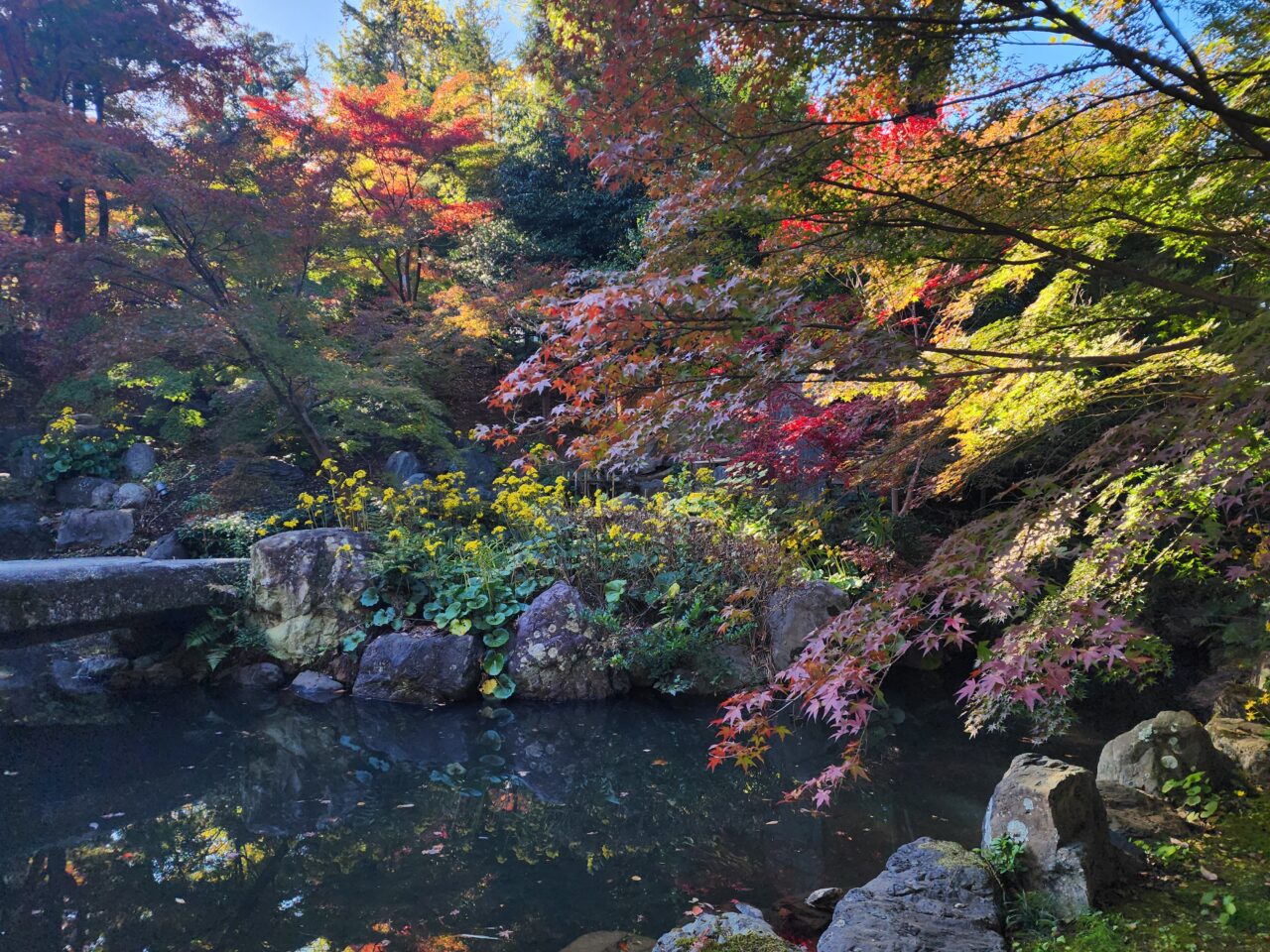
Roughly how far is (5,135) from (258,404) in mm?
3371

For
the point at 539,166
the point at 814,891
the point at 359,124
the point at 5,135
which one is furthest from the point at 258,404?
the point at 814,891

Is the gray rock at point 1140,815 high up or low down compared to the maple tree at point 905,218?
down

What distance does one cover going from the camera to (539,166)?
12.0 m

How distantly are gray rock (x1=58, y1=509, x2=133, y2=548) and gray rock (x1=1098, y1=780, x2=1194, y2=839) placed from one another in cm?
885

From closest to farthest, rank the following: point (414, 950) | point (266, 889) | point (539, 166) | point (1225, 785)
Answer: point (414, 950)
point (266, 889)
point (1225, 785)
point (539, 166)

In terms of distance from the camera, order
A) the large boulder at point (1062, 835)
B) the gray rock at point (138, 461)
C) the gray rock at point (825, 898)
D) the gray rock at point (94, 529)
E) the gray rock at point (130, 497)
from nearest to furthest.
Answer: the large boulder at point (1062, 835)
the gray rock at point (825, 898)
the gray rock at point (94, 529)
the gray rock at point (130, 497)
the gray rock at point (138, 461)

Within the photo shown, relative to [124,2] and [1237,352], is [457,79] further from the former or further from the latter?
[1237,352]

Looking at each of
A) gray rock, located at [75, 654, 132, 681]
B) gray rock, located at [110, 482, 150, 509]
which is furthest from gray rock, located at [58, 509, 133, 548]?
gray rock, located at [75, 654, 132, 681]

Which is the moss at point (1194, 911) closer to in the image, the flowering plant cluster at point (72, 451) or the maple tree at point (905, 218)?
the maple tree at point (905, 218)

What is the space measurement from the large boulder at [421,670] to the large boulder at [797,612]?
229 centimetres

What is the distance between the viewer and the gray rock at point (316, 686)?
19.0ft

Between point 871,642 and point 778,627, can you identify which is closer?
point 871,642

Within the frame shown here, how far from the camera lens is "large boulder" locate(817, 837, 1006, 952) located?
7.45ft

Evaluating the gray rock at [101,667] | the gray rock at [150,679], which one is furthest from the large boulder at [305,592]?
the gray rock at [101,667]
